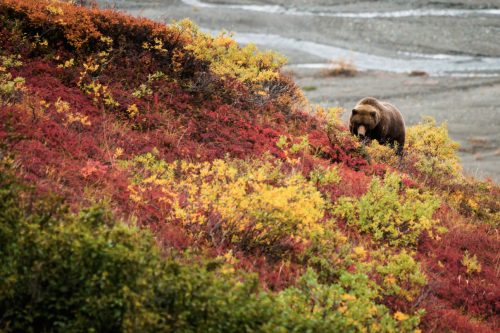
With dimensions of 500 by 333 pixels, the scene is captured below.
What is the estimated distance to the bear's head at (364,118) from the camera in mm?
10555

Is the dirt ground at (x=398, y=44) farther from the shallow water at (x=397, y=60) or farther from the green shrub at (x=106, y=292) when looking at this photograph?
the green shrub at (x=106, y=292)

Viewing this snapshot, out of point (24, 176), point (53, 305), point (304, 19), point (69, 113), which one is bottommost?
point (53, 305)

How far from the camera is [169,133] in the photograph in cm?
690

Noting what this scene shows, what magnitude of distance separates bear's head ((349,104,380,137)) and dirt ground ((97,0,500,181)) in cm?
1433

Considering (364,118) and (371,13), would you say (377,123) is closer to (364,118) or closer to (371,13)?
(364,118)

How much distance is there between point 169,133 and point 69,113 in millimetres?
1653

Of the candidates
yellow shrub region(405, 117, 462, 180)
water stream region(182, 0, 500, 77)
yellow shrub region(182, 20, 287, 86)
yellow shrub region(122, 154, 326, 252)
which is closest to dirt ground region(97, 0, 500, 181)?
water stream region(182, 0, 500, 77)

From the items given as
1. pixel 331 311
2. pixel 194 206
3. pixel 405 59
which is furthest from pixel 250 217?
pixel 405 59

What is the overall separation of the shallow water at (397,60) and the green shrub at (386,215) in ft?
117

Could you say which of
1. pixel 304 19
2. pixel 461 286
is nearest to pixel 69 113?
pixel 461 286

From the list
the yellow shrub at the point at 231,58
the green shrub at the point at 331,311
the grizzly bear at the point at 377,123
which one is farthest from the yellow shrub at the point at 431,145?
the green shrub at the point at 331,311

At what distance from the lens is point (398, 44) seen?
1832 inches

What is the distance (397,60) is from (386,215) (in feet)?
137

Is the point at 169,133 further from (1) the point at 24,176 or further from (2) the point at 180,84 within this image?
(1) the point at 24,176
